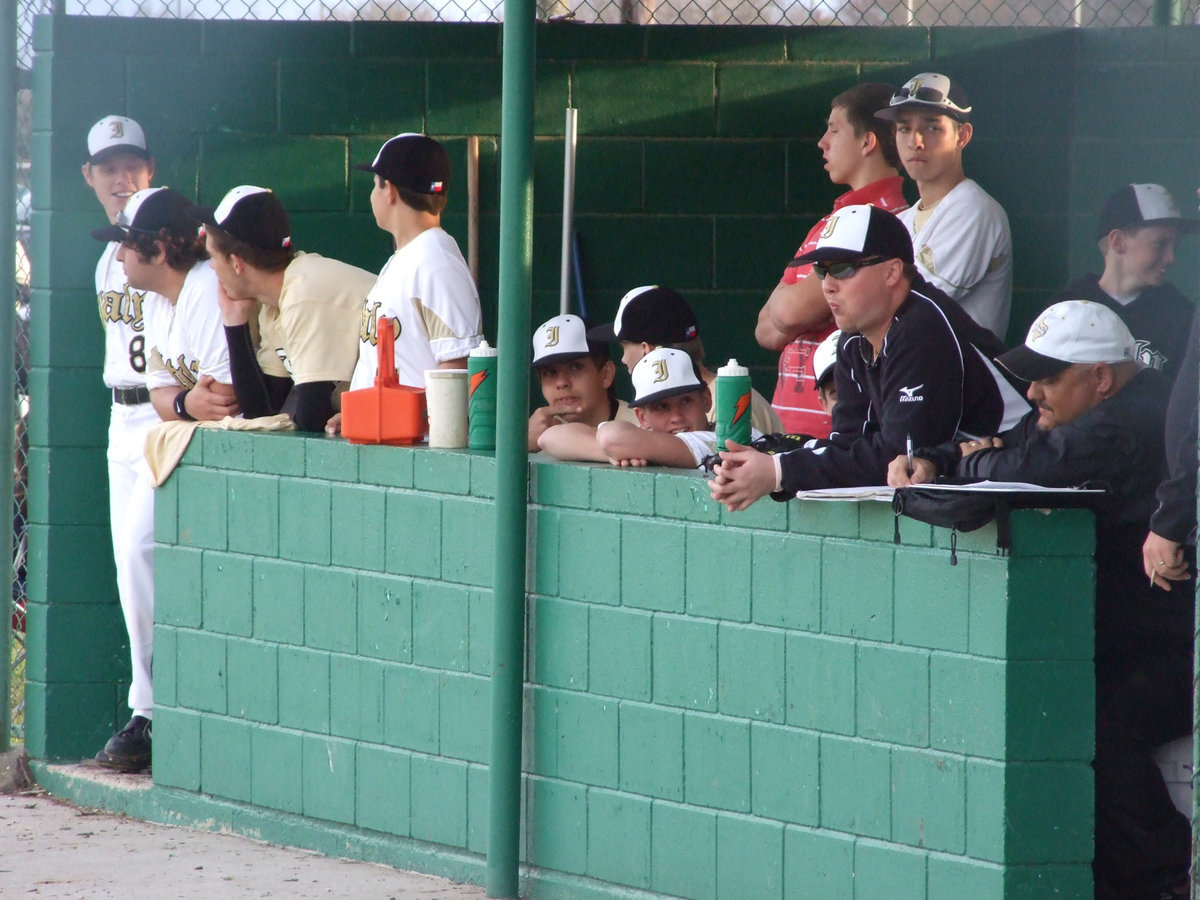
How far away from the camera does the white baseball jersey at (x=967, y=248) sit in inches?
193

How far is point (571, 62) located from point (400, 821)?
2815mm

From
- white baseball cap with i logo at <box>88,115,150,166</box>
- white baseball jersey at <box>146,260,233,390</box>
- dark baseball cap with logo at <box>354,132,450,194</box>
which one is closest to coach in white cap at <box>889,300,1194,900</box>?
dark baseball cap with logo at <box>354,132,450,194</box>

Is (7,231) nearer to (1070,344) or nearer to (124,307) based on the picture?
(124,307)

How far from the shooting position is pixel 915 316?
3.82 meters

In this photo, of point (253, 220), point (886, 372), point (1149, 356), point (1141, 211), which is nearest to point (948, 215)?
point (1141, 211)

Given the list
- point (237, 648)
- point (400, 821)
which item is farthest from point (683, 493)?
point (237, 648)

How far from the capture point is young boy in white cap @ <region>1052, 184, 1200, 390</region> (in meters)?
4.62

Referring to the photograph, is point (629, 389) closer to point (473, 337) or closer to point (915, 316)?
point (473, 337)

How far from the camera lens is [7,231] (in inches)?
235

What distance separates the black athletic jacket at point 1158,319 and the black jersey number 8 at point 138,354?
2.80 meters

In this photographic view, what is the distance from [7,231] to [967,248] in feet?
10.1

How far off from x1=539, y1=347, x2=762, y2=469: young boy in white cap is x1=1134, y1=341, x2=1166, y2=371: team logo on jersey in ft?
3.02

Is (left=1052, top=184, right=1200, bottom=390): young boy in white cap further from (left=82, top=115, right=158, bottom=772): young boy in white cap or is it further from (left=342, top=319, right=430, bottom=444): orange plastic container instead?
(left=82, top=115, right=158, bottom=772): young boy in white cap

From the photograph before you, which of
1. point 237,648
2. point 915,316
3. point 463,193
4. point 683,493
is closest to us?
point 915,316
